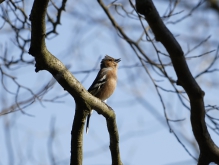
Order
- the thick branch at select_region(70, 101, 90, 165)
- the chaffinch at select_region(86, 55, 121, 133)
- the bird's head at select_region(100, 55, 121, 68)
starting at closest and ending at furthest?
the thick branch at select_region(70, 101, 90, 165), the chaffinch at select_region(86, 55, 121, 133), the bird's head at select_region(100, 55, 121, 68)

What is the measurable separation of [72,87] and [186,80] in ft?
3.72

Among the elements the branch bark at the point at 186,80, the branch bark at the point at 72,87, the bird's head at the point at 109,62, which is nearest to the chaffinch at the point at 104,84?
the bird's head at the point at 109,62

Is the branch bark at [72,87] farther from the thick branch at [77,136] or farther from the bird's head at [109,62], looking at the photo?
the bird's head at [109,62]

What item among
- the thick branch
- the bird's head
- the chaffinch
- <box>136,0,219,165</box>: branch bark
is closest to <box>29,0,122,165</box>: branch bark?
the thick branch

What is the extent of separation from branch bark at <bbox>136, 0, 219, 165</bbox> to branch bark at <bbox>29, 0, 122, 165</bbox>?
93 centimetres

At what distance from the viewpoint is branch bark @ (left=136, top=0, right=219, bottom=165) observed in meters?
2.91

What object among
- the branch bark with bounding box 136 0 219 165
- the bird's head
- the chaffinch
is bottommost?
the branch bark with bounding box 136 0 219 165

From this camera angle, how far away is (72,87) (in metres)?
3.88

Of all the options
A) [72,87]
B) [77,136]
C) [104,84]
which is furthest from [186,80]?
[104,84]

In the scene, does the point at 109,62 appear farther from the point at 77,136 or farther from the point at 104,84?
the point at 77,136

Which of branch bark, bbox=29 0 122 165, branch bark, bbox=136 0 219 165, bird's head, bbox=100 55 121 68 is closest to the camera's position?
branch bark, bbox=136 0 219 165

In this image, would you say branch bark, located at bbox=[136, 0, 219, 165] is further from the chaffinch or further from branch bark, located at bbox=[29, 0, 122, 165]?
the chaffinch

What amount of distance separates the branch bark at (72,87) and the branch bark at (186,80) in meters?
0.93

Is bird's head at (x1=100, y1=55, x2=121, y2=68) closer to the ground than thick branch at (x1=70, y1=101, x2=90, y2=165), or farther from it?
farther from it
